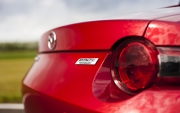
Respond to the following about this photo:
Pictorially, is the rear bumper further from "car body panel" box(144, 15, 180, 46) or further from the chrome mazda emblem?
"car body panel" box(144, 15, 180, 46)

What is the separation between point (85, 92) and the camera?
1295 millimetres

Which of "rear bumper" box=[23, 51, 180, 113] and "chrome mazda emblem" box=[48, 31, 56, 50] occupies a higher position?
"chrome mazda emblem" box=[48, 31, 56, 50]

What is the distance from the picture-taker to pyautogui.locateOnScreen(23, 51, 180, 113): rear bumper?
110 cm

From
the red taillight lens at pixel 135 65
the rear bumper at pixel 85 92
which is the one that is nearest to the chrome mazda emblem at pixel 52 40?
the rear bumper at pixel 85 92

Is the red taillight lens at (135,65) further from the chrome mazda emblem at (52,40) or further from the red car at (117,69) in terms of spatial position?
the chrome mazda emblem at (52,40)

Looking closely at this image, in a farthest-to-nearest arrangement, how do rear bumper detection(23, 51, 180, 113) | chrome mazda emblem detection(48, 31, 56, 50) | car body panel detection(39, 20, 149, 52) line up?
chrome mazda emblem detection(48, 31, 56, 50), car body panel detection(39, 20, 149, 52), rear bumper detection(23, 51, 180, 113)

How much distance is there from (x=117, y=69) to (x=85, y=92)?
179 mm

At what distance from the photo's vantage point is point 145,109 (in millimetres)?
1084

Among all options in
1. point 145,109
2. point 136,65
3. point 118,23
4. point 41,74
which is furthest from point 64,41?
point 145,109

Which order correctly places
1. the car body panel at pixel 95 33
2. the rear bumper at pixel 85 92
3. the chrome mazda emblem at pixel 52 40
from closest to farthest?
the rear bumper at pixel 85 92
the car body panel at pixel 95 33
the chrome mazda emblem at pixel 52 40

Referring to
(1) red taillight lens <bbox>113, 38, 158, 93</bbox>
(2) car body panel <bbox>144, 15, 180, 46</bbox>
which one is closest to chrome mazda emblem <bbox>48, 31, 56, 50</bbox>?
(1) red taillight lens <bbox>113, 38, 158, 93</bbox>

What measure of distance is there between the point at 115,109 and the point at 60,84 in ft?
1.27

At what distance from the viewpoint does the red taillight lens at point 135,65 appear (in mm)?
1183

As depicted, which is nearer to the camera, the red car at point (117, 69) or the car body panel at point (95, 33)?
the red car at point (117, 69)
